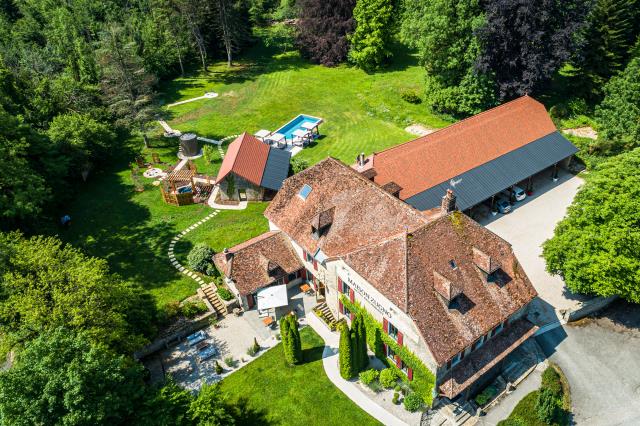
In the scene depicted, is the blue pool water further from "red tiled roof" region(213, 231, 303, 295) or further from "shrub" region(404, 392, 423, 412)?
"shrub" region(404, 392, 423, 412)

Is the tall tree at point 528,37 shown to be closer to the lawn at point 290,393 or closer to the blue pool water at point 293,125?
the blue pool water at point 293,125

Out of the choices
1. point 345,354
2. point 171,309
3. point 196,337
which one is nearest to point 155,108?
point 171,309

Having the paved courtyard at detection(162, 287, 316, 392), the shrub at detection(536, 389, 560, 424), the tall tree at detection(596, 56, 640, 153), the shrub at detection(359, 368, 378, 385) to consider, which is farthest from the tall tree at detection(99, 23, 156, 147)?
the tall tree at detection(596, 56, 640, 153)

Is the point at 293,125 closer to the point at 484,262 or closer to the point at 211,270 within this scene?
the point at 211,270

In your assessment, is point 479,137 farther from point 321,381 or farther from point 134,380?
point 134,380

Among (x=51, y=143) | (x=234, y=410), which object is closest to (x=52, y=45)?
(x=51, y=143)

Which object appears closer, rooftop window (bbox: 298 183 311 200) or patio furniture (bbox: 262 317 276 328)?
patio furniture (bbox: 262 317 276 328)

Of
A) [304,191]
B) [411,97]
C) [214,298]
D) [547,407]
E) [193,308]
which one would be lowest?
[547,407]
